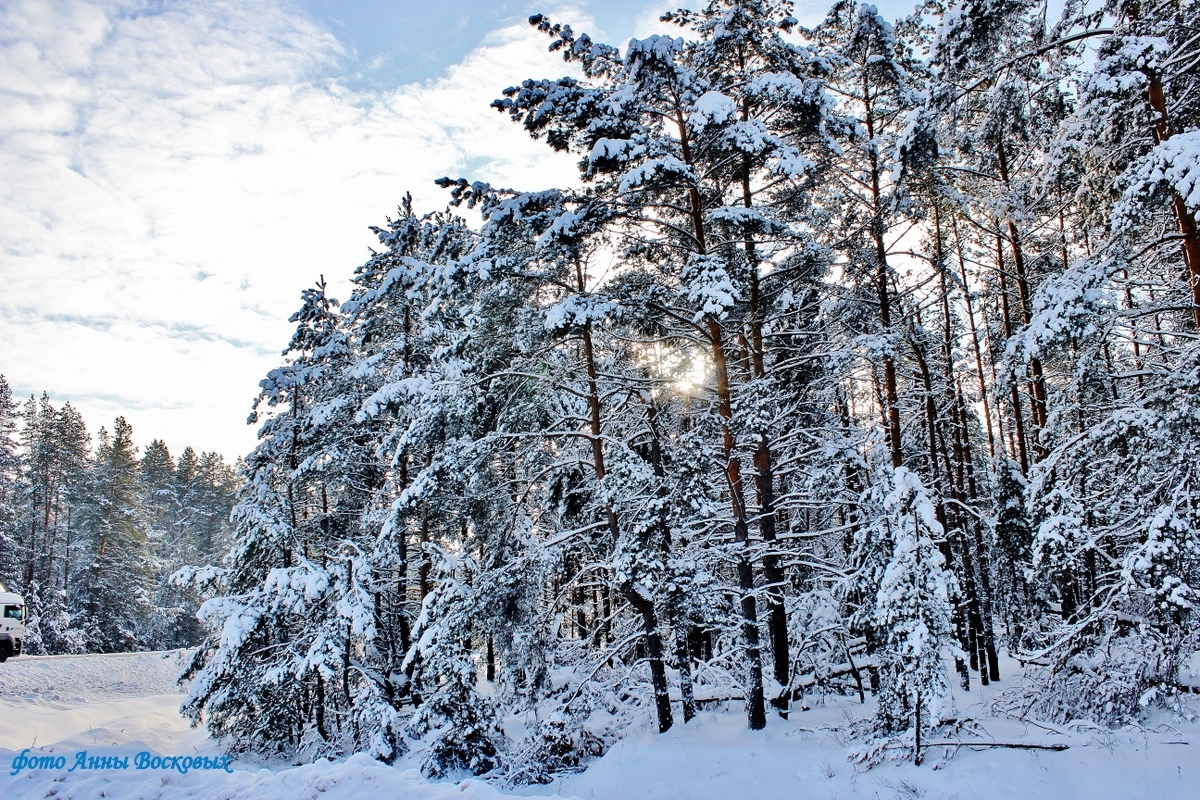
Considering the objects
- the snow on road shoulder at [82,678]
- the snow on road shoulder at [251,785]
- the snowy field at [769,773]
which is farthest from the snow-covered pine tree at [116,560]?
the snow on road shoulder at [251,785]

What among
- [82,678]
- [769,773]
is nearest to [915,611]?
[769,773]

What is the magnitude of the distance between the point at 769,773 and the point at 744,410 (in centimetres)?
537

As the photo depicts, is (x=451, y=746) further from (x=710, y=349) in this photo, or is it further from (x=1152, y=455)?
(x=1152, y=455)

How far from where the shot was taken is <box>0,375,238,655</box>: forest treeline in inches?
1144

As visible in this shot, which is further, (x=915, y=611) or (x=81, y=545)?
(x=81, y=545)

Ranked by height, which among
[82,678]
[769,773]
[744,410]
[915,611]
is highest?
[744,410]

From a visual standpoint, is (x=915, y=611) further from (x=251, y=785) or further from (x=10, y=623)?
(x=10, y=623)

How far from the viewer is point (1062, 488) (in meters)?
8.41

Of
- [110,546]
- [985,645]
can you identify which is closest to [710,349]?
[985,645]

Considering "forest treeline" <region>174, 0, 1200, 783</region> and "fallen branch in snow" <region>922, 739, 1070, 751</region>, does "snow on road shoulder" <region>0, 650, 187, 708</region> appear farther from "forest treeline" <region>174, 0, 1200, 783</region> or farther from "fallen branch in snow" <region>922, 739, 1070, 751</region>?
"fallen branch in snow" <region>922, 739, 1070, 751</region>

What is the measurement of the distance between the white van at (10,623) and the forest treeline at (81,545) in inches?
302

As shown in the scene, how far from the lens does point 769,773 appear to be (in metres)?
8.20

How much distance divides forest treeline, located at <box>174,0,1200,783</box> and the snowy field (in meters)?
0.52

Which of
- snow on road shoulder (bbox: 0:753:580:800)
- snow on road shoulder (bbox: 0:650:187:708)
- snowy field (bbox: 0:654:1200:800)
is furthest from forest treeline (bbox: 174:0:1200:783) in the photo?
snow on road shoulder (bbox: 0:650:187:708)
